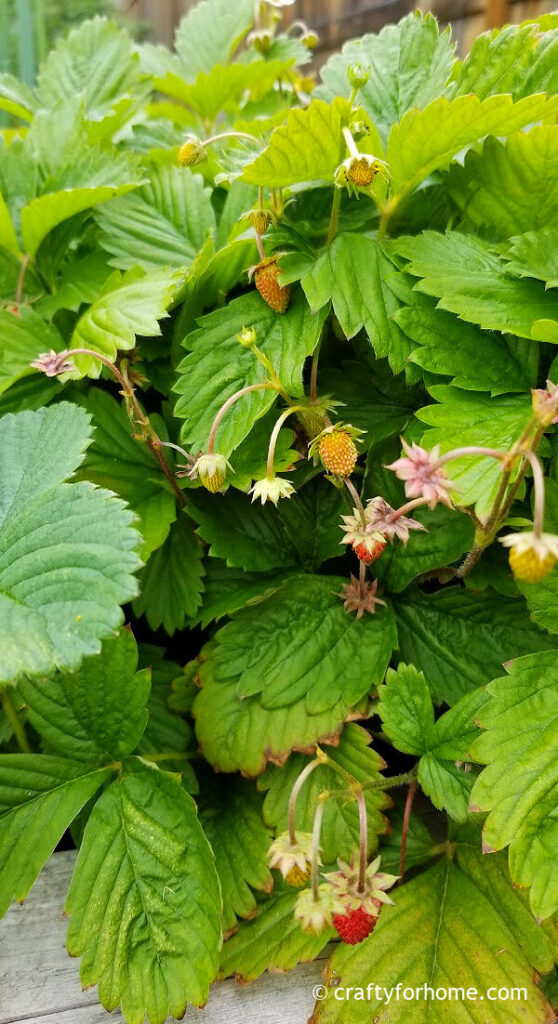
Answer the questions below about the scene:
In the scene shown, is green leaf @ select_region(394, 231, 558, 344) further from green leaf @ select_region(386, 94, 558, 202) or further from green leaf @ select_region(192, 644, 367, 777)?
green leaf @ select_region(192, 644, 367, 777)

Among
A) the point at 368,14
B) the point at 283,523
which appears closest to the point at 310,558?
the point at 283,523

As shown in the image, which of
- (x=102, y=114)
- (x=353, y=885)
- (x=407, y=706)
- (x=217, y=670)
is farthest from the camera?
(x=102, y=114)

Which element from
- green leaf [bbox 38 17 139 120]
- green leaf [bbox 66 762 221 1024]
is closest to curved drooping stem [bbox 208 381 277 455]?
green leaf [bbox 66 762 221 1024]

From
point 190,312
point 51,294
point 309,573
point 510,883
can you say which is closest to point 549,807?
point 510,883

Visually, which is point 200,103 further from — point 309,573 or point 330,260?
point 309,573

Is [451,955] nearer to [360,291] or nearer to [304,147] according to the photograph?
[360,291]
